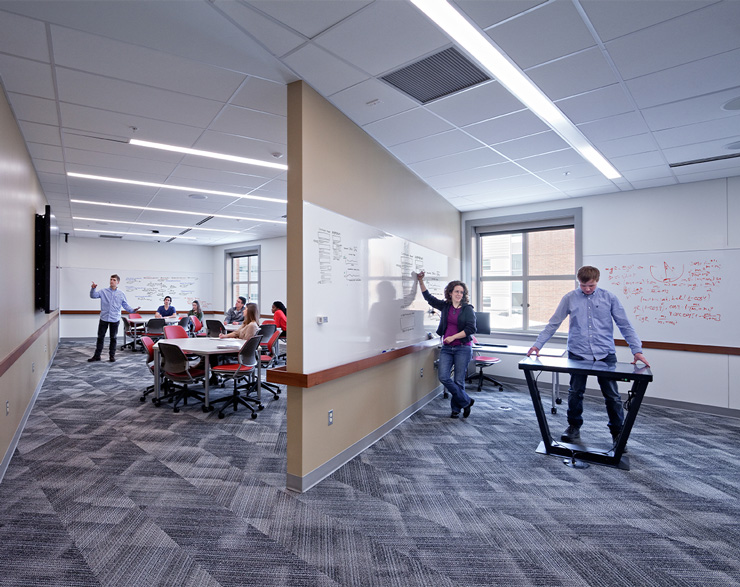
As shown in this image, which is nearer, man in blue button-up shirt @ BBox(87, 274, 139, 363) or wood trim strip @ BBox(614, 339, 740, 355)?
wood trim strip @ BBox(614, 339, 740, 355)

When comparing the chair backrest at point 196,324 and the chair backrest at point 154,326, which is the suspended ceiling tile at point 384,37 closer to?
the chair backrest at point 196,324

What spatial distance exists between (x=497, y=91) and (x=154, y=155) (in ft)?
11.2

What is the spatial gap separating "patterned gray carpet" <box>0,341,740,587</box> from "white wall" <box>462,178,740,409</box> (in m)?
0.86

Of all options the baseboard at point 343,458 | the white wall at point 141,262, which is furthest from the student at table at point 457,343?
the white wall at point 141,262

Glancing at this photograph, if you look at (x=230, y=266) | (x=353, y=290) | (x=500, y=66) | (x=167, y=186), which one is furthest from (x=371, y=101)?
(x=230, y=266)

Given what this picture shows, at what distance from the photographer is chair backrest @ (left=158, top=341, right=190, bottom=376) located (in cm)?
440

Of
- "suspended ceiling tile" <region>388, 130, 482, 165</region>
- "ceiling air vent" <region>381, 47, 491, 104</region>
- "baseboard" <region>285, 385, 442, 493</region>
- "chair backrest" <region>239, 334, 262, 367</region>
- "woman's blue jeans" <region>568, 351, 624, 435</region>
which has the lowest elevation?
"baseboard" <region>285, 385, 442, 493</region>

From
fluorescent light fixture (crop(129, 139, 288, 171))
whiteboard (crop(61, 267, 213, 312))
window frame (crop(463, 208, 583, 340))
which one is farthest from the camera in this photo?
whiteboard (crop(61, 267, 213, 312))

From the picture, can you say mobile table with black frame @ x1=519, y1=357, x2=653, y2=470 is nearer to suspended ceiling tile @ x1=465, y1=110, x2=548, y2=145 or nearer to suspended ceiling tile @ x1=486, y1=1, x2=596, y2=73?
suspended ceiling tile @ x1=465, y1=110, x2=548, y2=145

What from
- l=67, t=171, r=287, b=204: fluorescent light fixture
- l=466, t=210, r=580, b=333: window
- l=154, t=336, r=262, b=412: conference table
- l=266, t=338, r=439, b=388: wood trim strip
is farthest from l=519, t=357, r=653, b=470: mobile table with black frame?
l=67, t=171, r=287, b=204: fluorescent light fixture

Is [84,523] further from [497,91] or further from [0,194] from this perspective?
[497,91]

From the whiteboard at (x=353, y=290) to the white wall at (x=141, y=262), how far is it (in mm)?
5826

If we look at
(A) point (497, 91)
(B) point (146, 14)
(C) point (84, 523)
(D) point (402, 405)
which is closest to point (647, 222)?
(A) point (497, 91)

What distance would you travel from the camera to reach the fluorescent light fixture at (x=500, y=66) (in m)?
2.06
